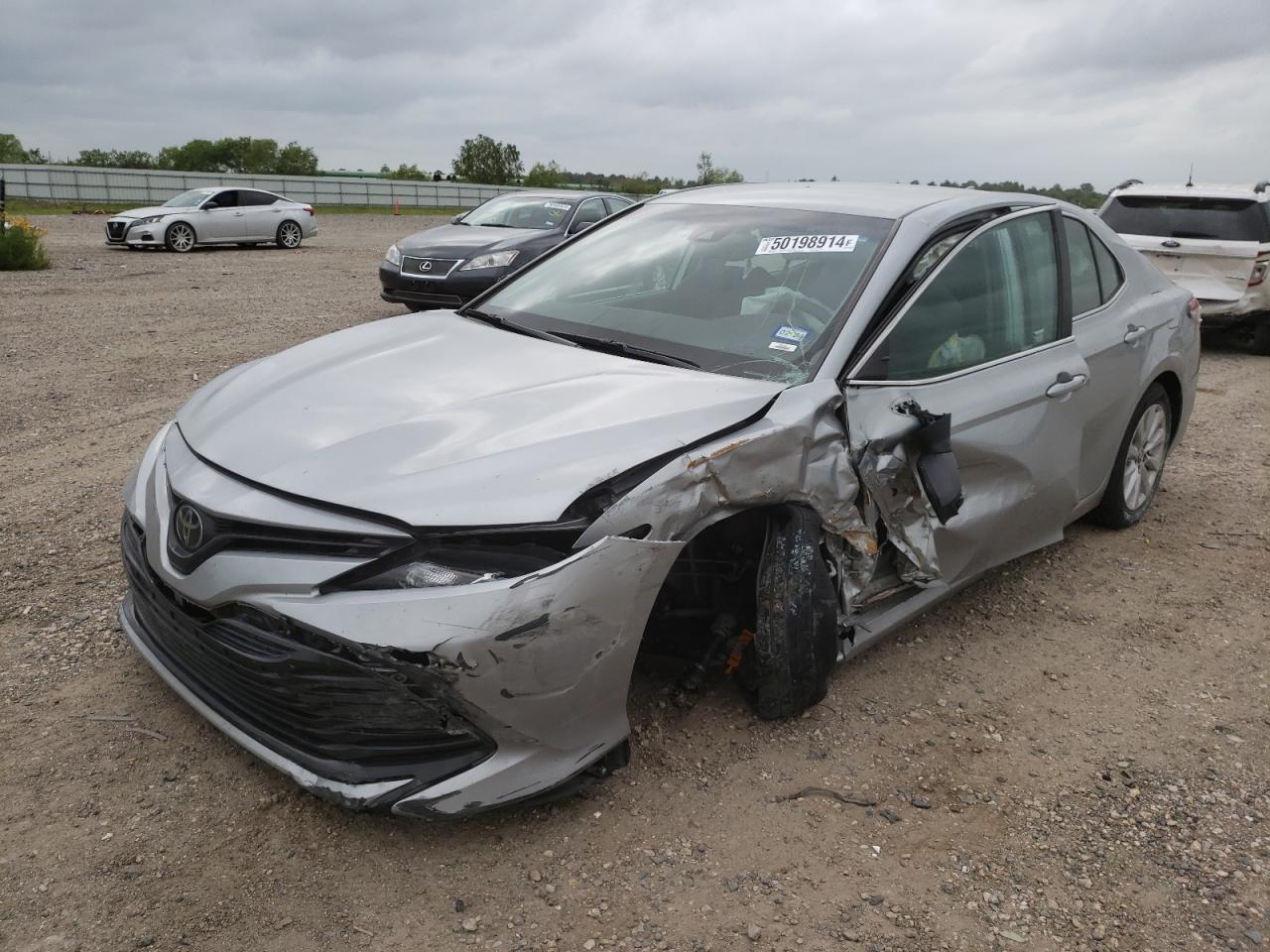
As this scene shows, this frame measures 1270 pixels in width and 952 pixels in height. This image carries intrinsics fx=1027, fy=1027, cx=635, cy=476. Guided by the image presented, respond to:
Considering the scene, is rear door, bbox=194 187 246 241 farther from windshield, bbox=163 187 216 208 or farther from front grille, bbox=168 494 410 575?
front grille, bbox=168 494 410 575

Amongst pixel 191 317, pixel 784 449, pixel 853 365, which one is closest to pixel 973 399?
pixel 853 365

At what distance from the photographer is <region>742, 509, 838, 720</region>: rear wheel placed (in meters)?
2.90

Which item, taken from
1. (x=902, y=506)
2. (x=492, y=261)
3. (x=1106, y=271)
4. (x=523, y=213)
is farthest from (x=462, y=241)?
(x=902, y=506)

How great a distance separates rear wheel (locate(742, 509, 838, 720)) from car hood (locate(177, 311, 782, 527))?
395mm

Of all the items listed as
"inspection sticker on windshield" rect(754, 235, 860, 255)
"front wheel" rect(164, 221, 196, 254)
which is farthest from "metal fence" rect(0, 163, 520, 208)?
"inspection sticker on windshield" rect(754, 235, 860, 255)

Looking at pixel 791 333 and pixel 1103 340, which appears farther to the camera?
pixel 1103 340

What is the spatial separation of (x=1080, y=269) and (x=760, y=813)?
111 inches

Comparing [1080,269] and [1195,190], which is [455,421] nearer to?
[1080,269]

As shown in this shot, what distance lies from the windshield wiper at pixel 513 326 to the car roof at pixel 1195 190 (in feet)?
28.4

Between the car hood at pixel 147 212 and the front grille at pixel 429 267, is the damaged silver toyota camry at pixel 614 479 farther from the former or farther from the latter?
the car hood at pixel 147 212

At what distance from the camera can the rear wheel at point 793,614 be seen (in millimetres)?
2902

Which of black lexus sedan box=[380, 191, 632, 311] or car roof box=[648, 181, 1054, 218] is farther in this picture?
black lexus sedan box=[380, 191, 632, 311]

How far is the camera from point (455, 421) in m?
2.73

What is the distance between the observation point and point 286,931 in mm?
2248
